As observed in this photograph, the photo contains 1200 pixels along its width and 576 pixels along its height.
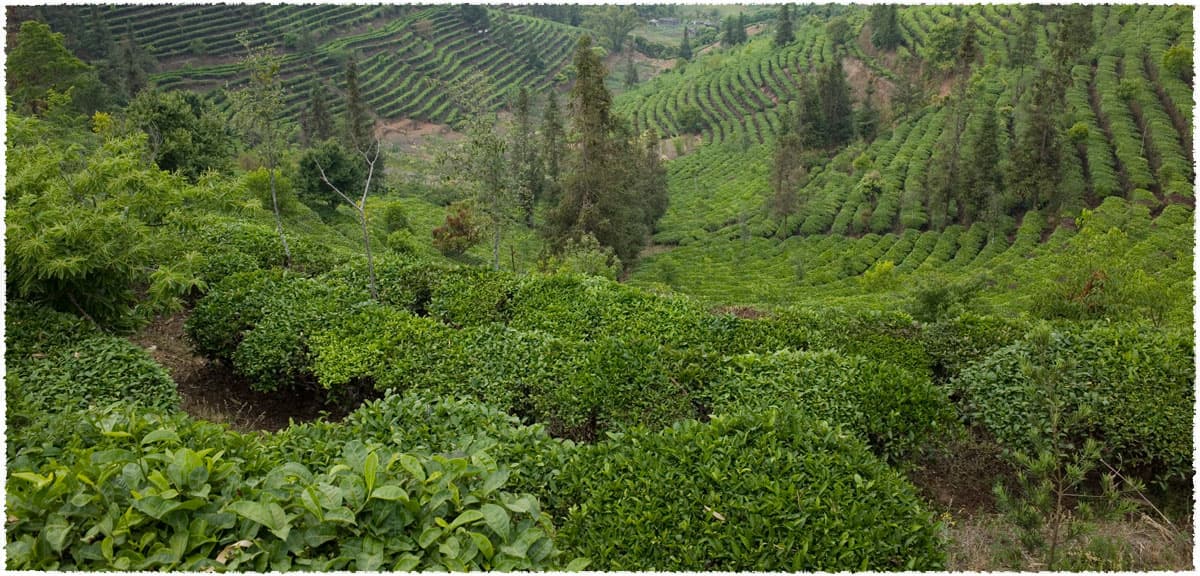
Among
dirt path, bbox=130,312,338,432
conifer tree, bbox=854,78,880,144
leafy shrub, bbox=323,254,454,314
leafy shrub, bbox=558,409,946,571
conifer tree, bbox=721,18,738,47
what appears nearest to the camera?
leafy shrub, bbox=558,409,946,571

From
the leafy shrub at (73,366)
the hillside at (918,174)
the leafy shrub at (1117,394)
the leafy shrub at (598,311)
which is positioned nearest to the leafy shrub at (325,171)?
the hillside at (918,174)

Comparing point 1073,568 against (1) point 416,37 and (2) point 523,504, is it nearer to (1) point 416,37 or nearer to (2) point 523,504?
(2) point 523,504

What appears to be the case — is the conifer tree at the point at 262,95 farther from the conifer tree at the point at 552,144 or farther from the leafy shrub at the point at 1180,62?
the leafy shrub at the point at 1180,62

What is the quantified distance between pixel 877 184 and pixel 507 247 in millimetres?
20498

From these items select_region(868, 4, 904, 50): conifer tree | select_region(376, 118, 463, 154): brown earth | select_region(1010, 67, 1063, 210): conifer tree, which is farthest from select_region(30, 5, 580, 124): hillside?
select_region(868, 4, 904, 50): conifer tree

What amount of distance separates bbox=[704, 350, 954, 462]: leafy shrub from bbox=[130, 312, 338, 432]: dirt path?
173 inches

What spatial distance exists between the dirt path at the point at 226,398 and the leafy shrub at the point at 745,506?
4288 mm

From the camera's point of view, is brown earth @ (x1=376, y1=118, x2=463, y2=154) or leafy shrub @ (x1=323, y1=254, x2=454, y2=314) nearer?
leafy shrub @ (x1=323, y1=254, x2=454, y2=314)

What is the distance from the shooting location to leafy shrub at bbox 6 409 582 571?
2867 mm

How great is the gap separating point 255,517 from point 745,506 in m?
2.40

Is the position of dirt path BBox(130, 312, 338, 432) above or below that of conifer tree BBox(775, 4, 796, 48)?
below

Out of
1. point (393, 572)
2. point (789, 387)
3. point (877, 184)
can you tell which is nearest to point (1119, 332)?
point (789, 387)

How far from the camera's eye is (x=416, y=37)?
70625mm

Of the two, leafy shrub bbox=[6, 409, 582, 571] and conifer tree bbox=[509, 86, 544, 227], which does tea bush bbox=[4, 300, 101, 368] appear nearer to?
leafy shrub bbox=[6, 409, 582, 571]
